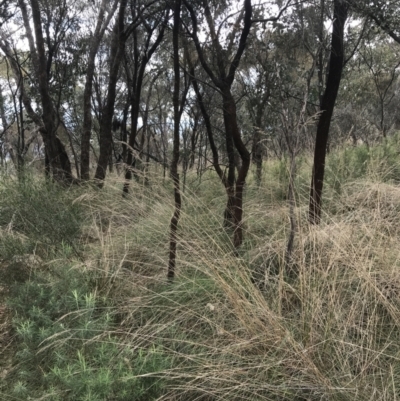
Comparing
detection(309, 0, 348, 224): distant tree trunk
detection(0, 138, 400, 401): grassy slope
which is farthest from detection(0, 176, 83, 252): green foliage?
detection(309, 0, 348, 224): distant tree trunk

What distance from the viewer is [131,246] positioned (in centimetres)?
376

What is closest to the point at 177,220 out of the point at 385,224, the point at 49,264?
the point at 49,264

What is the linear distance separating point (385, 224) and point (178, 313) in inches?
66.3

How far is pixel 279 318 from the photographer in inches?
86.2

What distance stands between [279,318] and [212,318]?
1.58ft

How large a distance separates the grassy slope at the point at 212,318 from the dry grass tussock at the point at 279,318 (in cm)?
1

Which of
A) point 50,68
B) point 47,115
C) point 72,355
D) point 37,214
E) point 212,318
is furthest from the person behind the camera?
point 50,68

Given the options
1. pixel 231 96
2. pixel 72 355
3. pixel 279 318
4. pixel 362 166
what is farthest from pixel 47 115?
pixel 279 318

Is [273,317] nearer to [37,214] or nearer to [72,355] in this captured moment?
[72,355]

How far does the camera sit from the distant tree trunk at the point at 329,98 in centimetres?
341

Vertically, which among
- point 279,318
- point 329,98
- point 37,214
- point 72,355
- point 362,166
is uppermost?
point 329,98

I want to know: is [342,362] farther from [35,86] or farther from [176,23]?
[35,86]

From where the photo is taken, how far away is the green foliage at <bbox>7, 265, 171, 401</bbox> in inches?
78.6

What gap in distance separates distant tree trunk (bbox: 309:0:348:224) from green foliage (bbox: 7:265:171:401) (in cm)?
184
